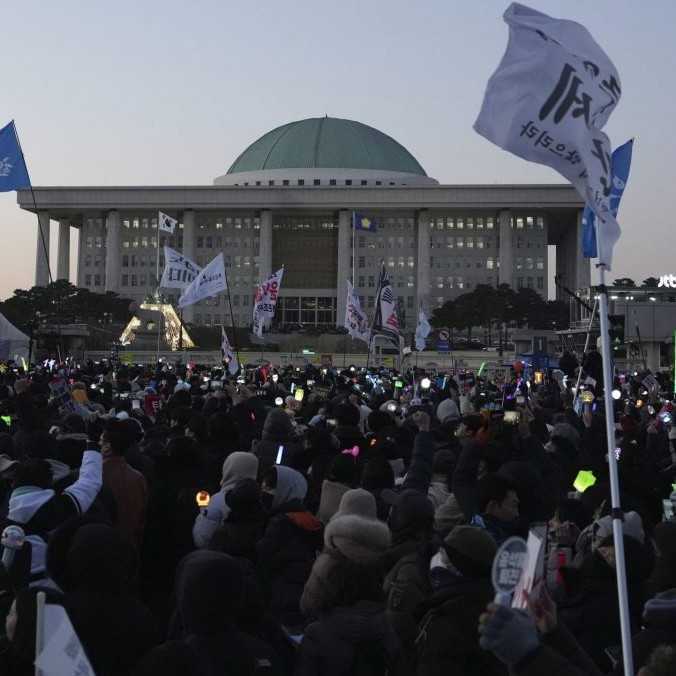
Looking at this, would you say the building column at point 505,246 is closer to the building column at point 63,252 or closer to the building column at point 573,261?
the building column at point 573,261

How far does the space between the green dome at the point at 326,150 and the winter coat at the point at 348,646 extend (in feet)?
417

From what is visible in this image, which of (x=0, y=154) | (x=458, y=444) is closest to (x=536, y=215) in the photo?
(x=0, y=154)

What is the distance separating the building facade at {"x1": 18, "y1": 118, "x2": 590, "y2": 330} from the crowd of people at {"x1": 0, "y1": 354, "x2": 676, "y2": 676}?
346 feet

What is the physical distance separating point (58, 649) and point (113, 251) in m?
117

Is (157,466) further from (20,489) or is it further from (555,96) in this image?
(555,96)

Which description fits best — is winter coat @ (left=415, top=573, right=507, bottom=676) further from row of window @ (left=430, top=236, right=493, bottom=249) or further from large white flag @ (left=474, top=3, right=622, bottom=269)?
row of window @ (left=430, top=236, right=493, bottom=249)

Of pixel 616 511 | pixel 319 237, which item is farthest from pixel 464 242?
pixel 616 511

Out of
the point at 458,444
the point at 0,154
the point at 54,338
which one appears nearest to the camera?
the point at 458,444

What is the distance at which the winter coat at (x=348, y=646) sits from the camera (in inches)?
150

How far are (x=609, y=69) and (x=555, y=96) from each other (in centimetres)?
36

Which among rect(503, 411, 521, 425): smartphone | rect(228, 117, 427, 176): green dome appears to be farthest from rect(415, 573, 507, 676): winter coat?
rect(228, 117, 427, 176): green dome

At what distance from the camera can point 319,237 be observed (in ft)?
398

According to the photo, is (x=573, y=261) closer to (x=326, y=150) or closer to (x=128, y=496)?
(x=326, y=150)

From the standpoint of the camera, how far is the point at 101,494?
6.18 meters
